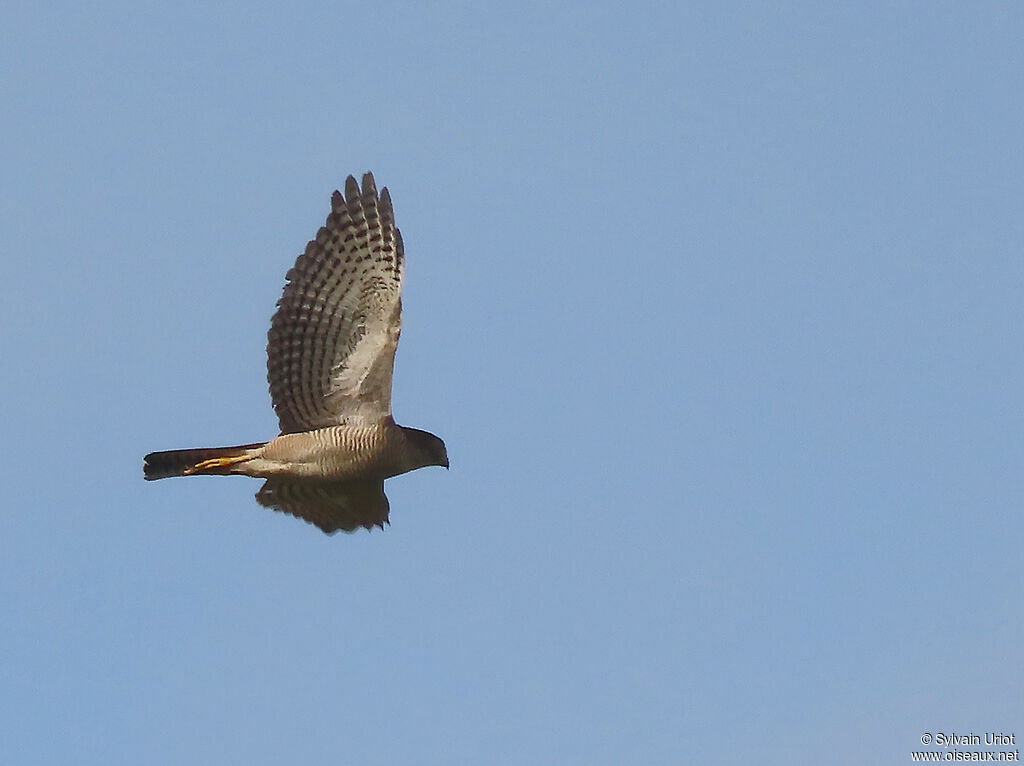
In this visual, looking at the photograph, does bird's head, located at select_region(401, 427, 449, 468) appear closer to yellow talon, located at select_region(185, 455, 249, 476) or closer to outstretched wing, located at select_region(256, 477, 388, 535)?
outstretched wing, located at select_region(256, 477, 388, 535)

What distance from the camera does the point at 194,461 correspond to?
18.6m

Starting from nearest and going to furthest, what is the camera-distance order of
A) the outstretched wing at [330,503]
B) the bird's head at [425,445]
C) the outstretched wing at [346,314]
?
the outstretched wing at [346,314], the bird's head at [425,445], the outstretched wing at [330,503]

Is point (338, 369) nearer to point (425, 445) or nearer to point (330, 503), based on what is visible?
point (425, 445)

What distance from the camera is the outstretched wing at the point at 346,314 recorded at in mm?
18203

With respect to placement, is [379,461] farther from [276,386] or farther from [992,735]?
[992,735]

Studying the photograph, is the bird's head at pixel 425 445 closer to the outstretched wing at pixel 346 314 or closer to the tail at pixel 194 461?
the outstretched wing at pixel 346 314

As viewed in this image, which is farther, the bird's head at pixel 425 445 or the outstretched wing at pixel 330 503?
the outstretched wing at pixel 330 503

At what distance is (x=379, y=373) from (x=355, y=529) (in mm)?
2059

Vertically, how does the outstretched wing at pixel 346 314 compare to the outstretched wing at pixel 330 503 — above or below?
above

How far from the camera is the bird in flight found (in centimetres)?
1822

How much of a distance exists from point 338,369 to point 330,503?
5.75 ft

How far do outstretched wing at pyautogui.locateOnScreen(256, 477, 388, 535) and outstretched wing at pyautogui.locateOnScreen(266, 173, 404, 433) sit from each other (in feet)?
3.48

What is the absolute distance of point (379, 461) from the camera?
18516mm

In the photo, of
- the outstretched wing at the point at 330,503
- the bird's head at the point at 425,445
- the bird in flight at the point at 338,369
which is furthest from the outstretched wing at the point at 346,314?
the outstretched wing at the point at 330,503
